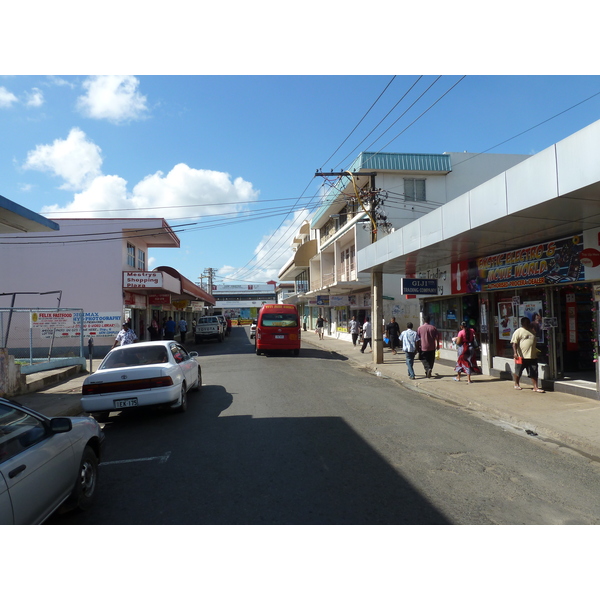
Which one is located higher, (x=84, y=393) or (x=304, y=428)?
(x=84, y=393)

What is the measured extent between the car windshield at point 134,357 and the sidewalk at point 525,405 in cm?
A: 633

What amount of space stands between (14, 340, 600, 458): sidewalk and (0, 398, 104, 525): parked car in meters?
5.25

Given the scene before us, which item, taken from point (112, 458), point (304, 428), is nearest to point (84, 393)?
point (112, 458)

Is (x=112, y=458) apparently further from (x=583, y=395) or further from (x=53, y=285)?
(x=53, y=285)

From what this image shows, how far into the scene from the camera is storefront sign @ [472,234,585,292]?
1010cm

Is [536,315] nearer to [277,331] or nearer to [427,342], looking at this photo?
[427,342]

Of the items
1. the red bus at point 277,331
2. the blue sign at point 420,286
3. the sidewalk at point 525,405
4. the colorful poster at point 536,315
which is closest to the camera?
the sidewalk at point 525,405

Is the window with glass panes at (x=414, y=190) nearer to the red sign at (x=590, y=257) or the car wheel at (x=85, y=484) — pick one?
the red sign at (x=590, y=257)

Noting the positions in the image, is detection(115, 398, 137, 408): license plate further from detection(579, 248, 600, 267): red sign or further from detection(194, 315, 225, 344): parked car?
detection(194, 315, 225, 344): parked car

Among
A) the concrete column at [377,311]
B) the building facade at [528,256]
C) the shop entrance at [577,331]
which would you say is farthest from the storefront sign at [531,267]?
the concrete column at [377,311]

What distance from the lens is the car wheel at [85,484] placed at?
175 inches

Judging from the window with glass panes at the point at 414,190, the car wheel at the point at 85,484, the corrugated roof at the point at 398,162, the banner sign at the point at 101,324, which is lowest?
the car wheel at the point at 85,484

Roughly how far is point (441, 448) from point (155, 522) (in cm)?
398

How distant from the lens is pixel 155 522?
426 cm
